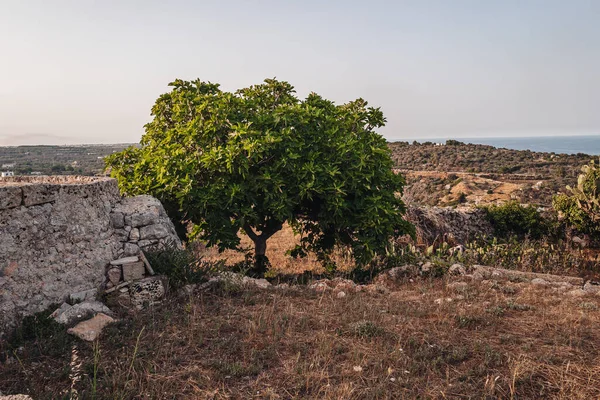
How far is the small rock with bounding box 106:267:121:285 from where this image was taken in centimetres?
546

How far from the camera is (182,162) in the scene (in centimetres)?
738

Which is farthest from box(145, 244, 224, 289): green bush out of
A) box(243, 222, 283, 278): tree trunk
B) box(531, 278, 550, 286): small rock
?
box(531, 278, 550, 286): small rock

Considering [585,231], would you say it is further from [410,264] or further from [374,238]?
[374,238]

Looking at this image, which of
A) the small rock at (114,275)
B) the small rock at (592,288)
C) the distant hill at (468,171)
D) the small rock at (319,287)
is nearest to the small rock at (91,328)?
the small rock at (114,275)

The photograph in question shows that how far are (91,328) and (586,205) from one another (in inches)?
529

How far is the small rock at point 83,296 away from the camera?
5.02m

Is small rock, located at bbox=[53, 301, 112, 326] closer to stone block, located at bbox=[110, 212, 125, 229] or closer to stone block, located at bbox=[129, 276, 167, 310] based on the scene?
stone block, located at bbox=[129, 276, 167, 310]

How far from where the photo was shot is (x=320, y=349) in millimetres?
4262

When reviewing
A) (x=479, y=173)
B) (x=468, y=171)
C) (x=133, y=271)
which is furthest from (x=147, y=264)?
(x=468, y=171)

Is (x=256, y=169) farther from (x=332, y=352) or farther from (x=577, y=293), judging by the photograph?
(x=577, y=293)

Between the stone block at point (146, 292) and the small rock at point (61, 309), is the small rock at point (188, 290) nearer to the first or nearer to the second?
the stone block at point (146, 292)

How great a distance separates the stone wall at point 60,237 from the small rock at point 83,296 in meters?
0.07

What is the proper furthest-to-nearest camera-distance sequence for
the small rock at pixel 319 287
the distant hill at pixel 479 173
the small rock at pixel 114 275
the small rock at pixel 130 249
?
the distant hill at pixel 479 173
the small rock at pixel 319 287
the small rock at pixel 130 249
the small rock at pixel 114 275

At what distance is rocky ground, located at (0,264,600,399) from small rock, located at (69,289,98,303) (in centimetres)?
47
